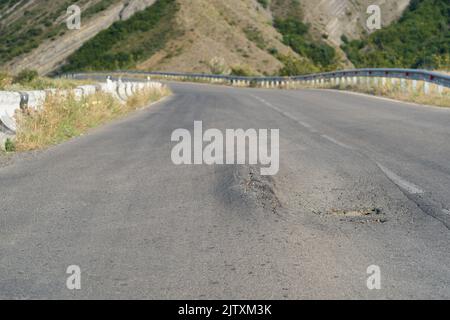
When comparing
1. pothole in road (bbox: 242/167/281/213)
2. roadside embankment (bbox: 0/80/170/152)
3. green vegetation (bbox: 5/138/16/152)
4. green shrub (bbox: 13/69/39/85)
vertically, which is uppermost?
green shrub (bbox: 13/69/39/85)

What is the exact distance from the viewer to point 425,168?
9.30 m

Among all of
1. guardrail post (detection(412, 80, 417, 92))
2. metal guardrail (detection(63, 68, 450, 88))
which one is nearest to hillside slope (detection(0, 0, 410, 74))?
metal guardrail (detection(63, 68, 450, 88))

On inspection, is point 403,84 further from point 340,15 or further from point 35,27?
point 340,15

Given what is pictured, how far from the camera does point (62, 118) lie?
1550 centimetres

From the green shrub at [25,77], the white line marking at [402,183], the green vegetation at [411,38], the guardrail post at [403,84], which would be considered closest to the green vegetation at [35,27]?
the green vegetation at [411,38]

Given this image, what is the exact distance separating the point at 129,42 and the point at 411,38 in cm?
4133

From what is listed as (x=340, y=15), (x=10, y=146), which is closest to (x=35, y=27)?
(x=340, y=15)

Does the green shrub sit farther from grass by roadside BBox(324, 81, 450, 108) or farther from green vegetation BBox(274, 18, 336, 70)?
green vegetation BBox(274, 18, 336, 70)

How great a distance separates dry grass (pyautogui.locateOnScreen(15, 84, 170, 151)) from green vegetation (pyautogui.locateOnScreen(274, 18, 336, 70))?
76.2 meters

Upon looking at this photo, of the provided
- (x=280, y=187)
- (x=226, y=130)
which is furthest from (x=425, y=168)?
(x=226, y=130)

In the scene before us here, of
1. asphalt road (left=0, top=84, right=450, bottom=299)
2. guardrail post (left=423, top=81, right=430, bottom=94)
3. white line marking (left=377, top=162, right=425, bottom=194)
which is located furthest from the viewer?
guardrail post (left=423, top=81, right=430, bottom=94)

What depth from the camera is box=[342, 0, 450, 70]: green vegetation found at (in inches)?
3905

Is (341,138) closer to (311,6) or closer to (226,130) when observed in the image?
(226,130)

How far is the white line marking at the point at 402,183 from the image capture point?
7859 millimetres
